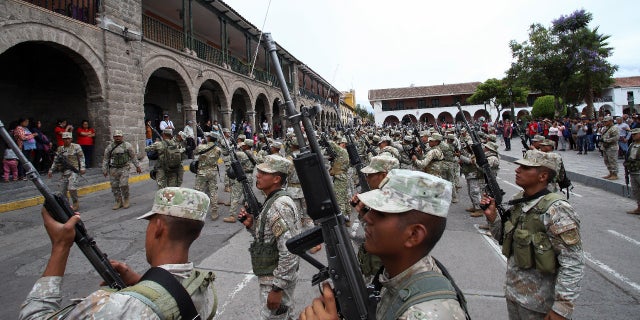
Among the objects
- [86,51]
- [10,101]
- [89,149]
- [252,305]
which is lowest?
[252,305]

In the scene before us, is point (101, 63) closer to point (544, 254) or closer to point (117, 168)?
point (117, 168)

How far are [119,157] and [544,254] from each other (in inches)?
338

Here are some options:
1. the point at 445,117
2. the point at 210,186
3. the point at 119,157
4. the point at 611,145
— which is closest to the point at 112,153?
the point at 119,157

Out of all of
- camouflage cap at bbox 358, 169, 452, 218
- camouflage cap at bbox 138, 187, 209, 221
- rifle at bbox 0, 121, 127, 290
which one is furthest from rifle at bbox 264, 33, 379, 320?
rifle at bbox 0, 121, 127, 290

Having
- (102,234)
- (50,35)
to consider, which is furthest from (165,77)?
(102,234)

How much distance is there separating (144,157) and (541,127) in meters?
23.6

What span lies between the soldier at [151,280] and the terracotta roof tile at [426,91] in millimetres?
52400

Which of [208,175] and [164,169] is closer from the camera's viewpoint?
[208,175]

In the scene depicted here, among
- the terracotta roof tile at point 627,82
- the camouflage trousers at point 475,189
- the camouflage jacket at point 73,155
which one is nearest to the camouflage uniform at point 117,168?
the camouflage jacket at point 73,155

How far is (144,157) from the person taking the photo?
1237 cm

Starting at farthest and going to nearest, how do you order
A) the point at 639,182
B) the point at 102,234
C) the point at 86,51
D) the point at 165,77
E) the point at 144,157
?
the point at 165,77
the point at 144,157
the point at 86,51
the point at 639,182
the point at 102,234

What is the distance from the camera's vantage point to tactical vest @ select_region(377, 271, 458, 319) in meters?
1.26

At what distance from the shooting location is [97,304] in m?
1.36

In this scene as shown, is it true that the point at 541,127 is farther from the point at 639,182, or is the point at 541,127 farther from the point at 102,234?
the point at 102,234
